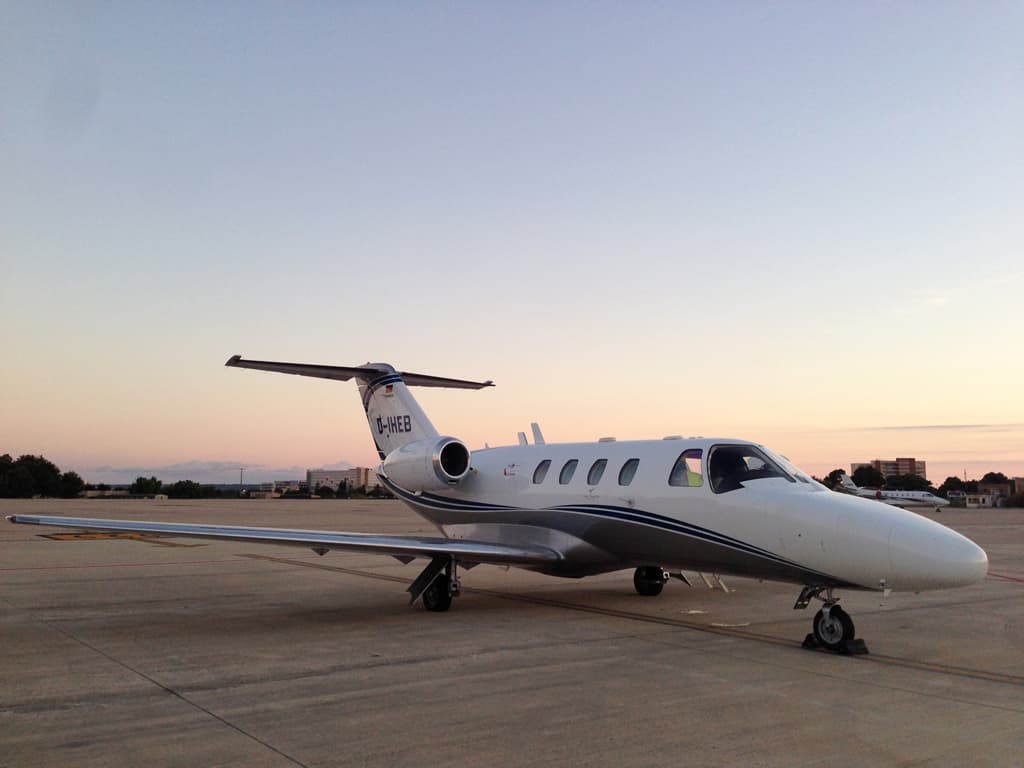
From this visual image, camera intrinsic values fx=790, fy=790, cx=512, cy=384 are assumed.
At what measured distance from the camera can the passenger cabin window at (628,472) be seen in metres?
11.0

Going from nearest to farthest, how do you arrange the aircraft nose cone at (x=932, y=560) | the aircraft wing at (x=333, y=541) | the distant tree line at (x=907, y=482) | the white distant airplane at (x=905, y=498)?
1. the aircraft nose cone at (x=932, y=560)
2. the aircraft wing at (x=333, y=541)
3. the white distant airplane at (x=905, y=498)
4. the distant tree line at (x=907, y=482)

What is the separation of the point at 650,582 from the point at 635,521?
2985 mm

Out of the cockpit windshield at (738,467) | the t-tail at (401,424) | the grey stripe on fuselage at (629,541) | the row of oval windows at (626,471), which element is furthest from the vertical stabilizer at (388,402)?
the cockpit windshield at (738,467)

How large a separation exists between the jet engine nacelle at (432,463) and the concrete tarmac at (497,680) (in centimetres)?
193

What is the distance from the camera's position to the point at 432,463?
526 inches

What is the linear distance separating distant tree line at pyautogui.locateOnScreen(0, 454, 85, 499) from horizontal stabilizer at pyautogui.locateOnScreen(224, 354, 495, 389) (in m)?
75.3

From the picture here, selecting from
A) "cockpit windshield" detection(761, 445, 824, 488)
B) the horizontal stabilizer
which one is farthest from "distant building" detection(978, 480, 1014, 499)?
"cockpit windshield" detection(761, 445, 824, 488)

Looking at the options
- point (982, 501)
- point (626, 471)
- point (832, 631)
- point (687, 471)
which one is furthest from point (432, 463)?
point (982, 501)

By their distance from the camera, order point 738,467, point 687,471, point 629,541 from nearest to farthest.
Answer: point 738,467, point 687,471, point 629,541

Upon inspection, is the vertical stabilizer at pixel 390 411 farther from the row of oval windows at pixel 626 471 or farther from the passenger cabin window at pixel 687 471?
the passenger cabin window at pixel 687 471

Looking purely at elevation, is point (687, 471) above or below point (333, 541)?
above

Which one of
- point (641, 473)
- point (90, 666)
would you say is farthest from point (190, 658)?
point (641, 473)

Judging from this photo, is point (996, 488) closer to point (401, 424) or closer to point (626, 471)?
point (401, 424)

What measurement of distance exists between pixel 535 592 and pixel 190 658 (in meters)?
6.94
